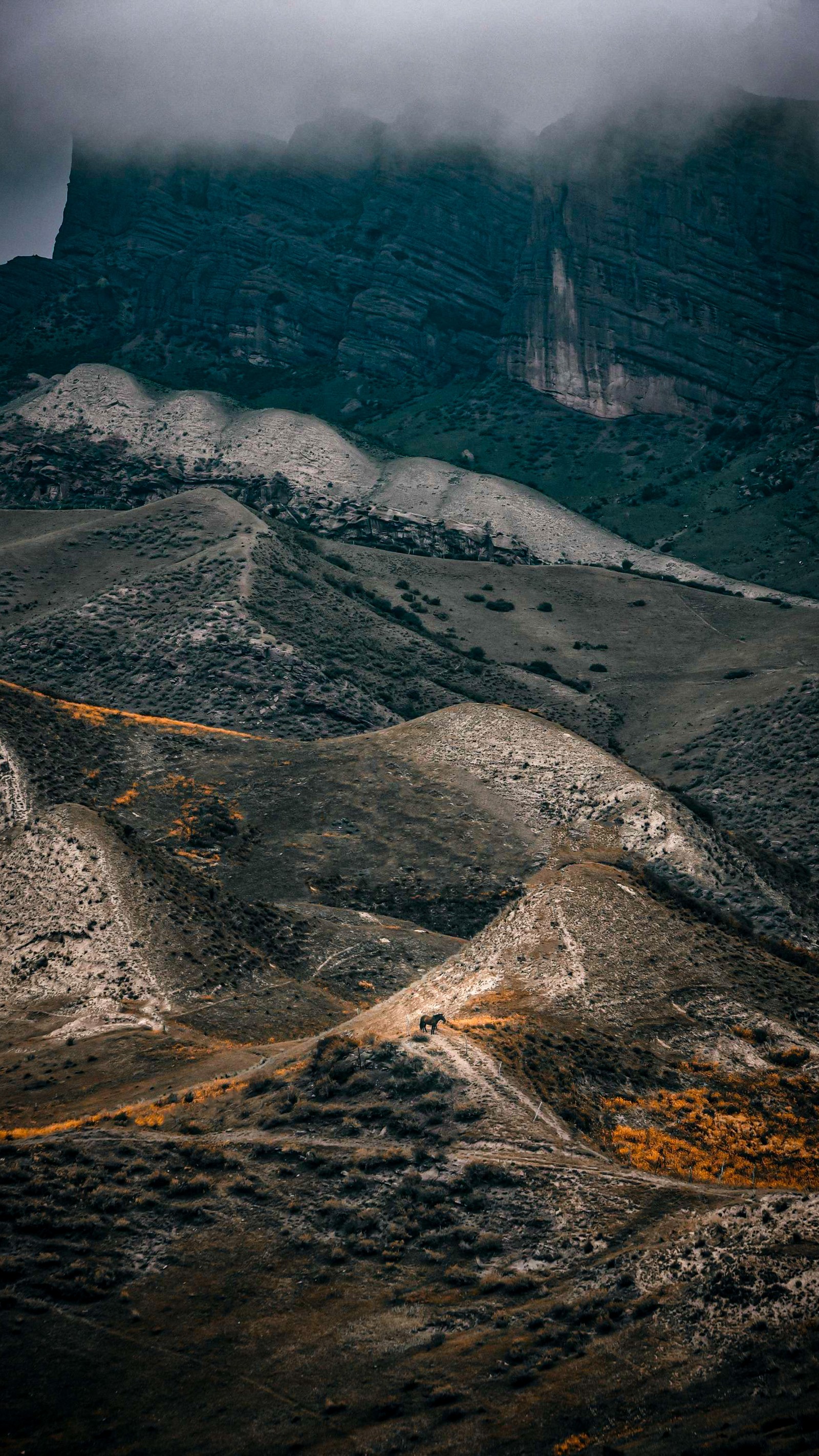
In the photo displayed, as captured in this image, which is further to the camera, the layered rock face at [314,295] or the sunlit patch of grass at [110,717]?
the layered rock face at [314,295]

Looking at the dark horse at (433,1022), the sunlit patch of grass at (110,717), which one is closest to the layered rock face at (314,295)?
the sunlit patch of grass at (110,717)

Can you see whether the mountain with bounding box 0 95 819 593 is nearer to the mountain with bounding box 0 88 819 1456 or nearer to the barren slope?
the mountain with bounding box 0 88 819 1456

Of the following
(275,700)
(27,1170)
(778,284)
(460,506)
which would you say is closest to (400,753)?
(275,700)

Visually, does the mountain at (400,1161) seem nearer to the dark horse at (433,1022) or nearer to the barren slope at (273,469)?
the dark horse at (433,1022)

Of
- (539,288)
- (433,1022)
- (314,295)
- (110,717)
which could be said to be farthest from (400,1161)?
(314,295)

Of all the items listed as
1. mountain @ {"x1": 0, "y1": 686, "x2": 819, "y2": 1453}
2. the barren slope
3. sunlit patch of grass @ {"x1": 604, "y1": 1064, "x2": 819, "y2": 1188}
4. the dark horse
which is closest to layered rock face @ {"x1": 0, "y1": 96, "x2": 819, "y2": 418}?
the barren slope

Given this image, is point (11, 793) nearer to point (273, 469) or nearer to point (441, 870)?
point (441, 870)
